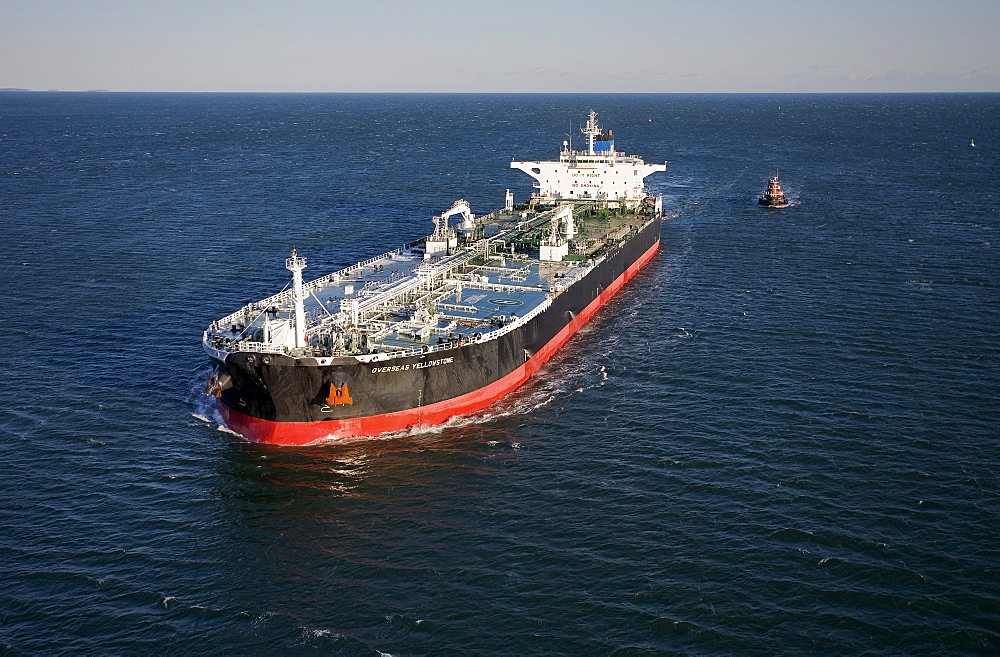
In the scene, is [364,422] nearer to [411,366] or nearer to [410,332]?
[411,366]

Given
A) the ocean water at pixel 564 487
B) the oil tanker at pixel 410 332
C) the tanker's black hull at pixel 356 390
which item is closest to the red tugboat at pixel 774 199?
the ocean water at pixel 564 487

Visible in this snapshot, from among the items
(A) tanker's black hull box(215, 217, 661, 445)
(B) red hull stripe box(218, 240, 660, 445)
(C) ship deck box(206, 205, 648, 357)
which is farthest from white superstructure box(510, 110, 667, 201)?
(A) tanker's black hull box(215, 217, 661, 445)

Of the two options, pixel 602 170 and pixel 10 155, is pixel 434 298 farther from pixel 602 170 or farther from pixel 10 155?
pixel 10 155

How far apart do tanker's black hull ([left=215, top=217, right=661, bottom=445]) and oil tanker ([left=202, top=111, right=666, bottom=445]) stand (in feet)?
0.20

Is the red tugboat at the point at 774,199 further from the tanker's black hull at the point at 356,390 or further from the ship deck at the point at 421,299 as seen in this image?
the tanker's black hull at the point at 356,390

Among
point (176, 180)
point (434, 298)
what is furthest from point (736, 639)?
point (176, 180)

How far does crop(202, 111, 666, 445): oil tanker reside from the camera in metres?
42.6

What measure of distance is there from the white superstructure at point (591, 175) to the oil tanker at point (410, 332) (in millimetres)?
20259

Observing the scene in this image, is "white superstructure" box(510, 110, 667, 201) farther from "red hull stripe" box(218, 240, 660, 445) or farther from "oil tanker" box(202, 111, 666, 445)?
"red hull stripe" box(218, 240, 660, 445)

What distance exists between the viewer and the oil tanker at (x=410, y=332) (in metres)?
42.6

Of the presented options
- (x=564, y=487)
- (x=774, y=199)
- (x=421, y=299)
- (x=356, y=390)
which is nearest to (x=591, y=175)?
(x=774, y=199)

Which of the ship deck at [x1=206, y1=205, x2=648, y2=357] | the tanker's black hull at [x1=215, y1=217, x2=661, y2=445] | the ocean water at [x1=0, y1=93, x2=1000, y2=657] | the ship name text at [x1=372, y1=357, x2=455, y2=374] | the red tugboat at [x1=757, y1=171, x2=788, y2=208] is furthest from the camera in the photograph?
the red tugboat at [x1=757, y1=171, x2=788, y2=208]

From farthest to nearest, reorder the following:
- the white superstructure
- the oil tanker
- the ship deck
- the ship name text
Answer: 1. the white superstructure
2. the ship deck
3. the ship name text
4. the oil tanker

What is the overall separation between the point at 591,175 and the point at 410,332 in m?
53.1
